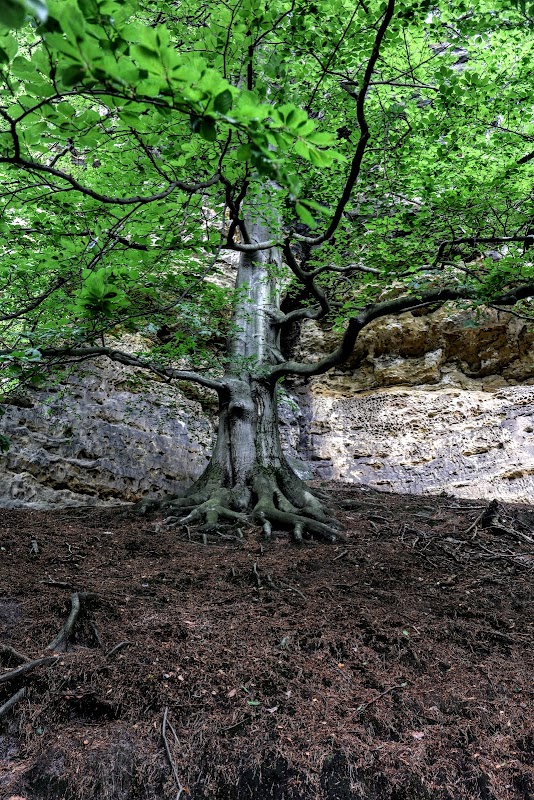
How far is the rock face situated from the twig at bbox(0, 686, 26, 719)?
451 centimetres

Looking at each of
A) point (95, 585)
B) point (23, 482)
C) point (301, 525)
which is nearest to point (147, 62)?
point (95, 585)

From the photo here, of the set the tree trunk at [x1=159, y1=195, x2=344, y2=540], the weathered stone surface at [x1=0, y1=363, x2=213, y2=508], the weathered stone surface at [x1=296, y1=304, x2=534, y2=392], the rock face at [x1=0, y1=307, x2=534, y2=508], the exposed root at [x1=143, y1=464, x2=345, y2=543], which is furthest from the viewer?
the weathered stone surface at [x1=296, y1=304, x2=534, y2=392]

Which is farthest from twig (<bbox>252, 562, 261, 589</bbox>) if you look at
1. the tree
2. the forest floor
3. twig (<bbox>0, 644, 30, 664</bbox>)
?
twig (<bbox>0, 644, 30, 664</bbox>)

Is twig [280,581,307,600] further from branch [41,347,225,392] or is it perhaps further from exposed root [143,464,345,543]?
branch [41,347,225,392]

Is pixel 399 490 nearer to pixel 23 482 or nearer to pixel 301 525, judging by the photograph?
pixel 301 525

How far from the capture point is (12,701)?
2209 millimetres

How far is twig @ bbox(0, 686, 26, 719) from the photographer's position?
215 centimetres

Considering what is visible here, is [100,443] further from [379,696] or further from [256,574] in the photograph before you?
[379,696]

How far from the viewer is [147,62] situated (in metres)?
1.36

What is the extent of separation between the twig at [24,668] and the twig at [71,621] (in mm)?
173

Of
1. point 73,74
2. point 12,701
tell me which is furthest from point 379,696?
point 73,74

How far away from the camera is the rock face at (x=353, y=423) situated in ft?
22.7

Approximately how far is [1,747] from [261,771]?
1181 millimetres

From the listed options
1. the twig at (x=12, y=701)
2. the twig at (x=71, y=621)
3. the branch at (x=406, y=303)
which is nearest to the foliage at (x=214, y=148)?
the branch at (x=406, y=303)
